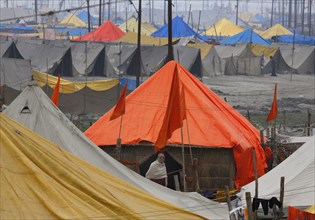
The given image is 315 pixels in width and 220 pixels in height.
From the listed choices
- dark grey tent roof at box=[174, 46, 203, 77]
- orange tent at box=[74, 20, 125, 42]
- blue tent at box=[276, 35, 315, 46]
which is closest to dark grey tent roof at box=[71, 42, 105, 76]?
dark grey tent roof at box=[174, 46, 203, 77]

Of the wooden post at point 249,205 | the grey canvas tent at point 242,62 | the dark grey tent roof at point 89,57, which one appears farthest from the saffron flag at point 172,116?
the grey canvas tent at point 242,62

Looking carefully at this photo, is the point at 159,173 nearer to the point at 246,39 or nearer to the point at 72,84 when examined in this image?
the point at 72,84

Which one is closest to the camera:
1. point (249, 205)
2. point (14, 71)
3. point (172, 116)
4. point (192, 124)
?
point (249, 205)

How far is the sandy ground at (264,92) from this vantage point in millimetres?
38562

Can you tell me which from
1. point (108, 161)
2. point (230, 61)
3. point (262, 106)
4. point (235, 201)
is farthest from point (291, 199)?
point (230, 61)

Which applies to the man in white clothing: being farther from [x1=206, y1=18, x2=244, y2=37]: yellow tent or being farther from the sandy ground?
[x1=206, y1=18, x2=244, y2=37]: yellow tent

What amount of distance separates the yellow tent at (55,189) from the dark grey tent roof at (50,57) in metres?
33.6

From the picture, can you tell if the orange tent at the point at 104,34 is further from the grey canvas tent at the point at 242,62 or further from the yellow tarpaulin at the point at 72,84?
the yellow tarpaulin at the point at 72,84

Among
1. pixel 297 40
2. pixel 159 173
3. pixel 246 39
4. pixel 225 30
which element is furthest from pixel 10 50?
pixel 225 30

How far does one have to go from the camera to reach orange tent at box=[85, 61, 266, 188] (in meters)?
19.6

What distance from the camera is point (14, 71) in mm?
34250

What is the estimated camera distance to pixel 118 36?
229ft

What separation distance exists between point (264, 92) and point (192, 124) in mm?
25140

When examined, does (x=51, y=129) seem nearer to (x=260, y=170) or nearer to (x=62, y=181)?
(x=62, y=181)
